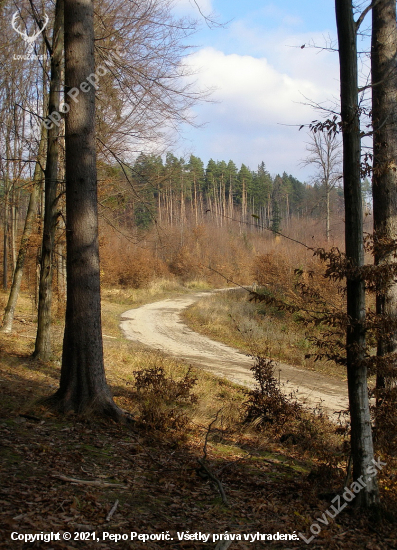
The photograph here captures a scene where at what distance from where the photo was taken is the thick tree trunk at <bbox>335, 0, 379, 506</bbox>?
429 cm

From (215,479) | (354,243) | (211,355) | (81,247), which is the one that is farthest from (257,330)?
(354,243)

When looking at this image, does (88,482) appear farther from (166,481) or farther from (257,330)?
(257,330)

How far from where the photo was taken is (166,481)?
15.4ft

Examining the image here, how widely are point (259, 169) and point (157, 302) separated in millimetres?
44029

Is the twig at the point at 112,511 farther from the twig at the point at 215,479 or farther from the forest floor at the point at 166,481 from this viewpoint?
the twig at the point at 215,479

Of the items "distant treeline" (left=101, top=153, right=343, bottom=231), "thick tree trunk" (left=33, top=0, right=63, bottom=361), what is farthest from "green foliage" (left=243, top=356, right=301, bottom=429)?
"distant treeline" (left=101, top=153, right=343, bottom=231)

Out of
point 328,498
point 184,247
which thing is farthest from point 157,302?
point 328,498

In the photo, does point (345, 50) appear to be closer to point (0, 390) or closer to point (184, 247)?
point (0, 390)

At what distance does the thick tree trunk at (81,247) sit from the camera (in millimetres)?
6188

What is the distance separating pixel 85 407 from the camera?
20.0 feet

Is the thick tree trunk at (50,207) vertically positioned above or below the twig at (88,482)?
above

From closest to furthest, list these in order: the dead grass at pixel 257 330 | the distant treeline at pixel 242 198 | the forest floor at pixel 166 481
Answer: the forest floor at pixel 166 481
the dead grass at pixel 257 330
the distant treeline at pixel 242 198

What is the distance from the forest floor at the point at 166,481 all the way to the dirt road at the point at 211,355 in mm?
1602

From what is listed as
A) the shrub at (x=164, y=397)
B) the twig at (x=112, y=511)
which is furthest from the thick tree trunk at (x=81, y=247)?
the twig at (x=112, y=511)
